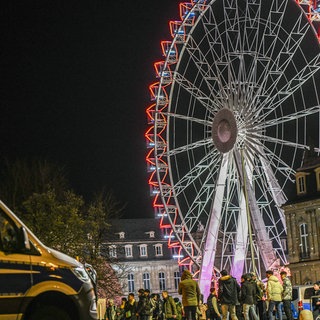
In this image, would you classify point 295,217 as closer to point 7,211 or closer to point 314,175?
point 314,175

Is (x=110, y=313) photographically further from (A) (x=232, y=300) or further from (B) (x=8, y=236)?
(B) (x=8, y=236)

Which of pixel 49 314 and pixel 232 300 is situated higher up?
pixel 49 314

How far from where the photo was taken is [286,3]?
46406mm

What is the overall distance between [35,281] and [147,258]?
409 feet

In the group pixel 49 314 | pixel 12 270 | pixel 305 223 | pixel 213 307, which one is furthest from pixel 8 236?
pixel 305 223

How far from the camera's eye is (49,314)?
12.4m

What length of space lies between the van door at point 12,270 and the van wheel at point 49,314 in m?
0.37

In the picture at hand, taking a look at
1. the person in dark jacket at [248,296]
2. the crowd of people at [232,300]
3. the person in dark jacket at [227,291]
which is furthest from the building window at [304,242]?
the person in dark jacket at [227,291]

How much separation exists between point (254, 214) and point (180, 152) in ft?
21.9

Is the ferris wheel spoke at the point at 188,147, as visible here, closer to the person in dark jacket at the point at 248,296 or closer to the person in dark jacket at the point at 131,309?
the person in dark jacket at the point at 131,309

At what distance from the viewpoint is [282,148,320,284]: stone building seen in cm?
6712

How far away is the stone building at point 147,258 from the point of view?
13450 centimetres

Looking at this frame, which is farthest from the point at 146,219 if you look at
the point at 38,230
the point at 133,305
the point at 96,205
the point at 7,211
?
the point at 7,211

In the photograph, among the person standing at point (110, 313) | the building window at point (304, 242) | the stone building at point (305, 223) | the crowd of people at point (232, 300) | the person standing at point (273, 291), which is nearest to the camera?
the crowd of people at point (232, 300)
